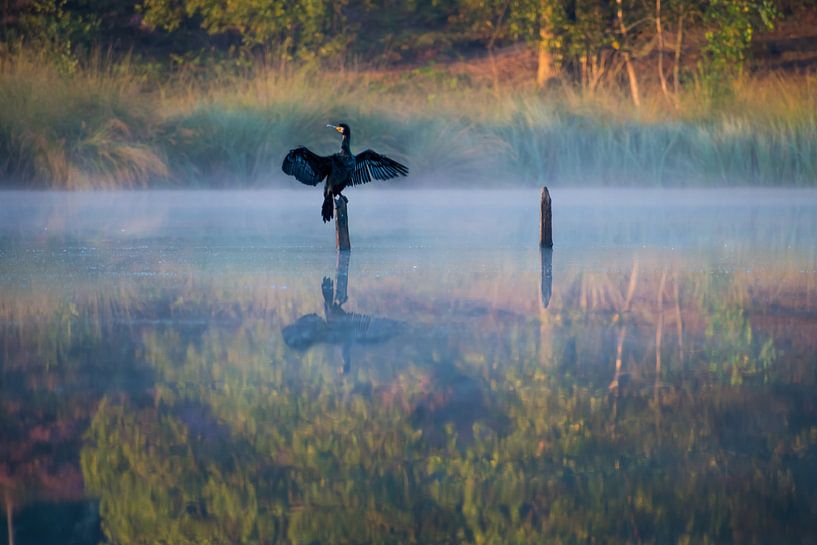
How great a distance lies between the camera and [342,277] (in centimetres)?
805

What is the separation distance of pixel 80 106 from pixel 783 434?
1416 cm

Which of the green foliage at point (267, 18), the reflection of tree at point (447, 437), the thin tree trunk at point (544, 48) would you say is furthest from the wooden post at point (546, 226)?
the green foliage at point (267, 18)

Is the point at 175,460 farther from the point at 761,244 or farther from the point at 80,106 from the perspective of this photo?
the point at 80,106

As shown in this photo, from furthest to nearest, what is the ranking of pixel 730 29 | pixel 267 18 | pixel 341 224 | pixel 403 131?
pixel 267 18 → pixel 730 29 → pixel 403 131 → pixel 341 224

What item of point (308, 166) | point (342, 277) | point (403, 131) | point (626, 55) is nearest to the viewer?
point (342, 277)

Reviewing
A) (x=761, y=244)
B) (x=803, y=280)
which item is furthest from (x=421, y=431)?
(x=761, y=244)

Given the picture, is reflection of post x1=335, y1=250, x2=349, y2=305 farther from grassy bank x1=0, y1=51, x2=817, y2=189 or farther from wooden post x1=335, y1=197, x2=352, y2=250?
grassy bank x1=0, y1=51, x2=817, y2=189

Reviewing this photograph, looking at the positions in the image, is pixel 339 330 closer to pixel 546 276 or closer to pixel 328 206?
pixel 546 276

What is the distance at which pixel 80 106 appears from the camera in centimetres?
1702

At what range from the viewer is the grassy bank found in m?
16.8

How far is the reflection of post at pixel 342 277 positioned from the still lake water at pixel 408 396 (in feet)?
0.13

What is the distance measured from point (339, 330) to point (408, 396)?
1.51m

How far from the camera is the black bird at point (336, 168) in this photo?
29.2 ft

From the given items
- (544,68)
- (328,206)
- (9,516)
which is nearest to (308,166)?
(328,206)
